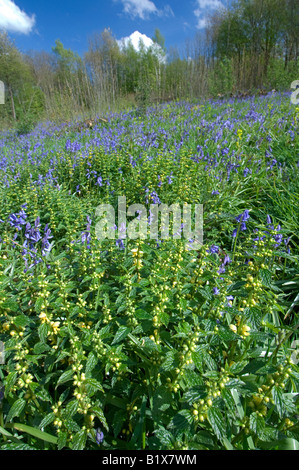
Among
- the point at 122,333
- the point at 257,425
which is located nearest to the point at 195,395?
the point at 257,425

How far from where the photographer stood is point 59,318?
1.57 metres

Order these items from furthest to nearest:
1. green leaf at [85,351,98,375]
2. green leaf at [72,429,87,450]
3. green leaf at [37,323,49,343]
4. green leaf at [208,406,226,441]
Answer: green leaf at [37,323,49,343] < green leaf at [85,351,98,375] < green leaf at [72,429,87,450] < green leaf at [208,406,226,441]

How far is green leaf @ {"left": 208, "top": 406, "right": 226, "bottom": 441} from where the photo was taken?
0.95m

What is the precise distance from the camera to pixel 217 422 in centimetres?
96

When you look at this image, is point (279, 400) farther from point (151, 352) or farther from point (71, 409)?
point (71, 409)

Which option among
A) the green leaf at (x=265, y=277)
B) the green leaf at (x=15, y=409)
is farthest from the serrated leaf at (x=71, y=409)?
A: the green leaf at (x=265, y=277)

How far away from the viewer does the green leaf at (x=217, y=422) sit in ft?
3.12

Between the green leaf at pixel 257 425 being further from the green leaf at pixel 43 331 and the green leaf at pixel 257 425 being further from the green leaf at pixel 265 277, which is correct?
the green leaf at pixel 43 331

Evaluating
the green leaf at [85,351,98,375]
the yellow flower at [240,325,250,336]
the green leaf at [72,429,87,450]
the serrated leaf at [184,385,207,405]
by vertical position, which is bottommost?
the green leaf at [72,429,87,450]

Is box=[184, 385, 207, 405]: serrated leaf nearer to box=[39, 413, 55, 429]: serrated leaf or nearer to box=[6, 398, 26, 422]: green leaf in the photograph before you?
box=[39, 413, 55, 429]: serrated leaf

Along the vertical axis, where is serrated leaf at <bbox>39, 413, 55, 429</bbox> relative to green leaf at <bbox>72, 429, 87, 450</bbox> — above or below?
above

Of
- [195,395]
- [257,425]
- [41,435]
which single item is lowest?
[41,435]

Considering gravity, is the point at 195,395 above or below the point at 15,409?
above

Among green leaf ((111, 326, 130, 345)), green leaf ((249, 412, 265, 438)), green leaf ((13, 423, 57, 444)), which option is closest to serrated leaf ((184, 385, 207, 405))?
green leaf ((249, 412, 265, 438))
